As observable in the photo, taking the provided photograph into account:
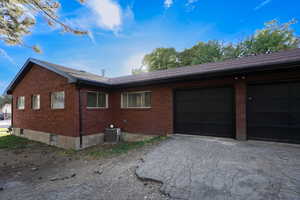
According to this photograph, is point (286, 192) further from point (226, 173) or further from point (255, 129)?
point (255, 129)

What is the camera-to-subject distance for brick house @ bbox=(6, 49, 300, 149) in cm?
539

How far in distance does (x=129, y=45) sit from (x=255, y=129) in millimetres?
10585

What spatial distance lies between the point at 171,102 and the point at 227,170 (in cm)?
438

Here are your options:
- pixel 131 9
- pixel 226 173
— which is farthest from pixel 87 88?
pixel 226 173

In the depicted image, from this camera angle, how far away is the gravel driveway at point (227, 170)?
2.68m

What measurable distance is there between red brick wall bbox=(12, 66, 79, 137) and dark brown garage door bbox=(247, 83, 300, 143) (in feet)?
26.3

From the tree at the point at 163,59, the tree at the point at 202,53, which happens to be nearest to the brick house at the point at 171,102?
the tree at the point at 202,53

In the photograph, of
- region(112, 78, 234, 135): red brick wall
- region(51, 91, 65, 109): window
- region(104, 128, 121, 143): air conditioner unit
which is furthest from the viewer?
region(104, 128, 121, 143): air conditioner unit

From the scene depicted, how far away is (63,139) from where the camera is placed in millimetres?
7895

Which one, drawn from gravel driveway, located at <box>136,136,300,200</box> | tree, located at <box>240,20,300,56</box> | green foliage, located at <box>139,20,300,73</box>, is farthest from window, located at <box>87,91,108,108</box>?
tree, located at <box>240,20,300,56</box>

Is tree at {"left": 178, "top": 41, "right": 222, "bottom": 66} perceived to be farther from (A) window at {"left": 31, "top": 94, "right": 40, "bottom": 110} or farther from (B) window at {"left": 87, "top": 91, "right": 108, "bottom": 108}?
(A) window at {"left": 31, "top": 94, "right": 40, "bottom": 110}

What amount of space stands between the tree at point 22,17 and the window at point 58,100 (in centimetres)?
334

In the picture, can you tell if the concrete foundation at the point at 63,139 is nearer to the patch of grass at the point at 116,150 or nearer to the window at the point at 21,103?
the patch of grass at the point at 116,150

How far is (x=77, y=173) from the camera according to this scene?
4.39m
